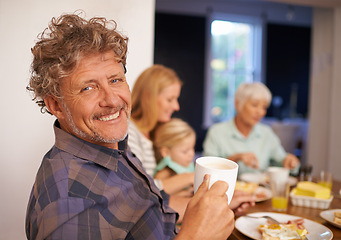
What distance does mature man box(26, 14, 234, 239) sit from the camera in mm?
820

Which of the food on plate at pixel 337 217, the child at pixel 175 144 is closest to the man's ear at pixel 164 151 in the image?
the child at pixel 175 144

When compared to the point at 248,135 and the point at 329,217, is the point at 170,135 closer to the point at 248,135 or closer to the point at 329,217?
the point at 248,135

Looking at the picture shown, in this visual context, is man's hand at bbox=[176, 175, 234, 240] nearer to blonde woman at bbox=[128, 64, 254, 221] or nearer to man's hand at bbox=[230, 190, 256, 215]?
man's hand at bbox=[230, 190, 256, 215]

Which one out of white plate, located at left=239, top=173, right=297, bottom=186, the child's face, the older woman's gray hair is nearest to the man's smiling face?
the child's face

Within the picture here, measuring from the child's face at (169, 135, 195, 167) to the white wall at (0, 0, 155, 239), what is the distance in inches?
30.9

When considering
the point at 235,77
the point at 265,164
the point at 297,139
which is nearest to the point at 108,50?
the point at 265,164

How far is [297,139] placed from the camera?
6.05 m

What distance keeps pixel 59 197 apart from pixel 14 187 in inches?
54.4

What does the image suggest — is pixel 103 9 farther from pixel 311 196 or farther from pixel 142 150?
pixel 311 196

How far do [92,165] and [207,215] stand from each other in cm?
36

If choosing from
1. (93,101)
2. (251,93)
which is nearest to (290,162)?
(251,93)

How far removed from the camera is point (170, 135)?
217cm

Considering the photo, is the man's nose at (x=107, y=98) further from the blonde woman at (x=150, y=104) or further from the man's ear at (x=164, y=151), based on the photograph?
the man's ear at (x=164, y=151)

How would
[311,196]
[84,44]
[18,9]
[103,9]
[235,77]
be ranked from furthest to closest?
1. [235,77]
2. [103,9]
3. [18,9]
4. [311,196]
5. [84,44]
